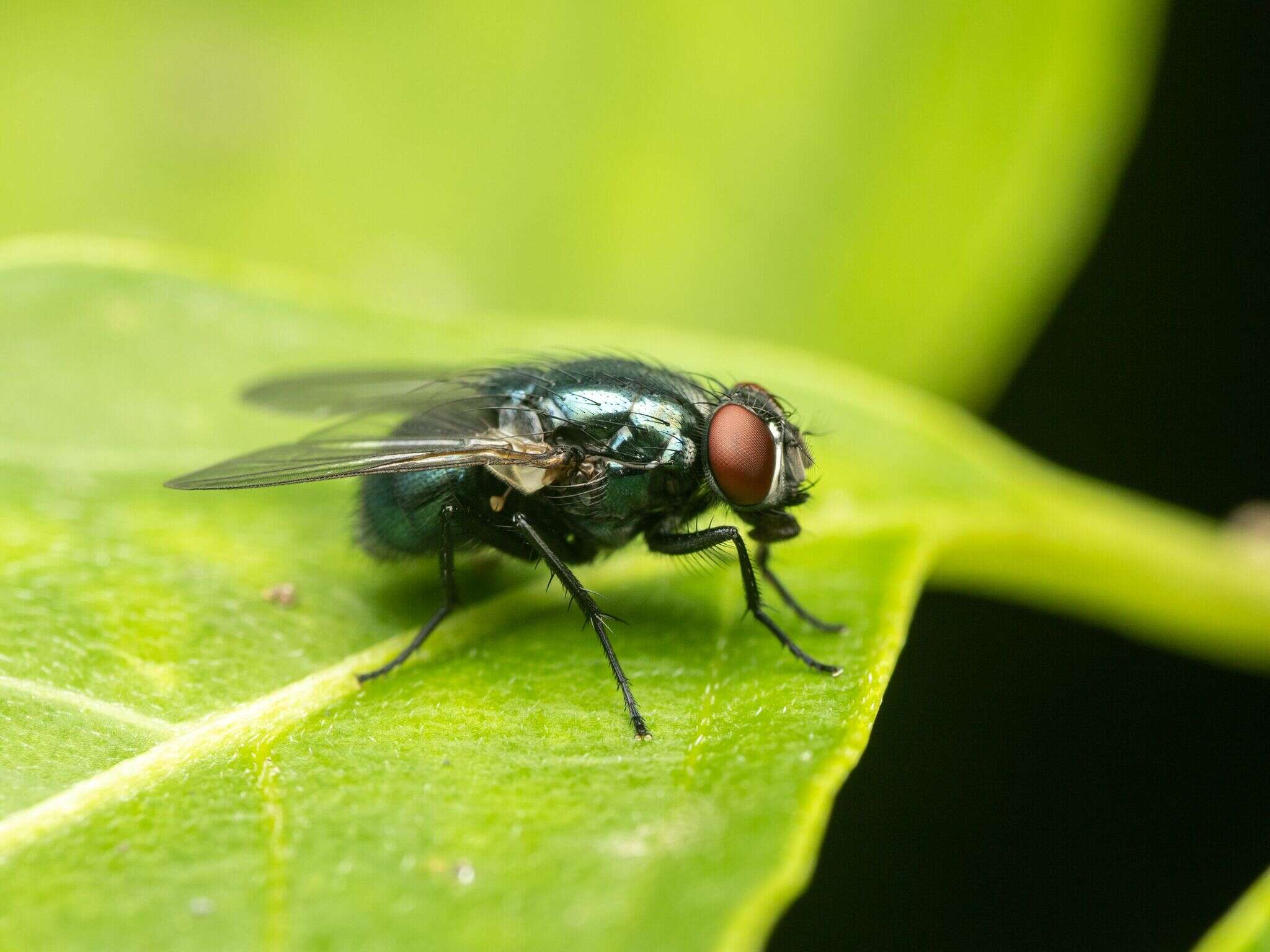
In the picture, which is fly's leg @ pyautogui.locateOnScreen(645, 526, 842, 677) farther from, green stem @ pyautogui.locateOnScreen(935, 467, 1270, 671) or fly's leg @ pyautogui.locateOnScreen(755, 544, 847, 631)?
green stem @ pyautogui.locateOnScreen(935, 467, 1270, 671)

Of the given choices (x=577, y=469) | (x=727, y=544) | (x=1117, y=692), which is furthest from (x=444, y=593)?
(x=1117, y=692)

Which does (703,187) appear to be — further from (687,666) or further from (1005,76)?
(687,666)

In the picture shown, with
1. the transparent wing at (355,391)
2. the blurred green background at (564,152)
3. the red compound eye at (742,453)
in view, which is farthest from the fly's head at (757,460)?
the blurred green background at (564,152)

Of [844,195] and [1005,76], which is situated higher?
[1005,76]

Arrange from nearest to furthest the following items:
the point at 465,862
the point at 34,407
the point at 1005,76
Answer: the point at 465,862, the point at 34,407, the point at 1005,76

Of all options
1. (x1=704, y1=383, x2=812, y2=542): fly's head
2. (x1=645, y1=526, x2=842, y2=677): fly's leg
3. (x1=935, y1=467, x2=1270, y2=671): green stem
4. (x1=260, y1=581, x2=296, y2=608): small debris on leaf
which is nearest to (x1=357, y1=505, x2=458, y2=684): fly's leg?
(x1=260, y1=581, x2=296, y2=608): small debris on leaf

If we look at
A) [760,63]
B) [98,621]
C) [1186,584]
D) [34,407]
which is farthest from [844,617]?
[760,63]

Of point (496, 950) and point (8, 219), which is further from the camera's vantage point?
point (8, 219)

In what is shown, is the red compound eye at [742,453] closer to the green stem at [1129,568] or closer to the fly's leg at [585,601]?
the fly's leg at [585,601]
